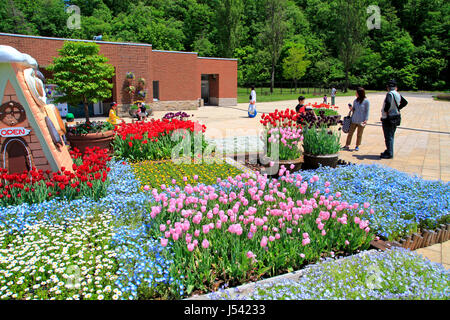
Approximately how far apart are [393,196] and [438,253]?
1.07 metres

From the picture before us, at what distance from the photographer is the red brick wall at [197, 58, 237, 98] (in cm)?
2724

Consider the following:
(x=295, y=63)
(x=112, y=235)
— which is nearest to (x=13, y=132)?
(x=112, y=235)

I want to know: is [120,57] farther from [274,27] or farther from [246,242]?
[274,27]

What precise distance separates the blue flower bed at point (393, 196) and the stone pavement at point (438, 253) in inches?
10.2

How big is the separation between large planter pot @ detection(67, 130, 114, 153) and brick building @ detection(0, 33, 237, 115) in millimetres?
12974

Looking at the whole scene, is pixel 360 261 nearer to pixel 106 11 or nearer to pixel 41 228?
pixel 41 228

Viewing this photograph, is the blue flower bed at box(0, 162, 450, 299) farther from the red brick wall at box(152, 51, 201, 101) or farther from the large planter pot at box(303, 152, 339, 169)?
the red brick wall at box(152, 51, 201, 101)

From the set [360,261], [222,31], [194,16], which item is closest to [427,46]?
[222,31]

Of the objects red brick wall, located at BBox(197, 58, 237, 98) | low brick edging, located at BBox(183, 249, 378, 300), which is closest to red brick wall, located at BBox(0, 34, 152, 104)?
red brick wall, located at BBox(197, 58, 237, 98)

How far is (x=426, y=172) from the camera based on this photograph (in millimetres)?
7410

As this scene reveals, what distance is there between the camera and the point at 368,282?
2818mm

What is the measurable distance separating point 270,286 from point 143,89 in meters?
20.6

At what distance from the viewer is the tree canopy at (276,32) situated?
151ft

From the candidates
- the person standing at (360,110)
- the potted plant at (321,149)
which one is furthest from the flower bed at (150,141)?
the person standing at (360,110)
